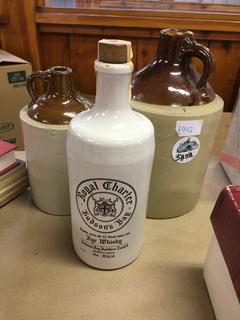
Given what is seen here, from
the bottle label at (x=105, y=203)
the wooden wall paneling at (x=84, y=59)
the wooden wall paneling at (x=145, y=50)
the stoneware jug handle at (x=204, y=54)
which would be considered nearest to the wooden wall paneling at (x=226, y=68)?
the wooden wall paneling at (x=145, y=50)

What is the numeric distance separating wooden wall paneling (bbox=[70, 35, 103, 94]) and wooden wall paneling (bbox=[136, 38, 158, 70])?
0.45 ft

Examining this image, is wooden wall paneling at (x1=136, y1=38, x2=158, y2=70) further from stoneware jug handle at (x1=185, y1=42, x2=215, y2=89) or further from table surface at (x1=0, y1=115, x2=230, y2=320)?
table surface at (x1=0, y1=115, x2=230, y2=320)

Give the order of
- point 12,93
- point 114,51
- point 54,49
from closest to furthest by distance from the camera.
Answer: point 114,51 → point 12,93 → point 54,49

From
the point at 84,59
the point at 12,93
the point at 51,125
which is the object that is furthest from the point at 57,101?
the point at 84,59

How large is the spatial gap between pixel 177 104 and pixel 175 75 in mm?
56

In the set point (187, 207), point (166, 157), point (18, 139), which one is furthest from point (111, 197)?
point (18, 139)

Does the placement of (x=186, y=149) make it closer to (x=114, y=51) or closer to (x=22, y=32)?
(x=114, y=51)

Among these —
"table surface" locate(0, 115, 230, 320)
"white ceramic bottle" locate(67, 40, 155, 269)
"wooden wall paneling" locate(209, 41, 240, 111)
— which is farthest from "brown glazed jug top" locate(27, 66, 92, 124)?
"wooden wall paneling" locate(209, 41, 240, 111)

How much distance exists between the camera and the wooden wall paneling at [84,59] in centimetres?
103

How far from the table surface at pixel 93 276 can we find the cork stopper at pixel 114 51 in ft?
1.21

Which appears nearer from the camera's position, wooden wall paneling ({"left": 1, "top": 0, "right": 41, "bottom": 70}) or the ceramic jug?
the ceramic jug

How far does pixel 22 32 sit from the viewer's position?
1026 millimetres

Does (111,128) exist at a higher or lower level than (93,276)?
higher

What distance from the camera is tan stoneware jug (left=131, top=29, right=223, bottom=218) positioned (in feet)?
1.84
